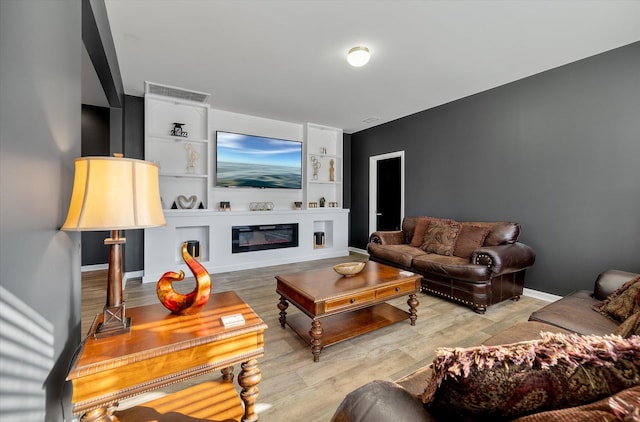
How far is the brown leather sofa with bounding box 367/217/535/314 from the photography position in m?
→ 2.95

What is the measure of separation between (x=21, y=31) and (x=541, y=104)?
453 centimetres

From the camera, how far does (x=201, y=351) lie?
115cm

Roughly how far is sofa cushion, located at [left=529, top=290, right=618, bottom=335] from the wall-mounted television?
431 centimetres

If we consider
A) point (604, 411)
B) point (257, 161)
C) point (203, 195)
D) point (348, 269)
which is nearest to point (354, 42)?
point (348, 269)

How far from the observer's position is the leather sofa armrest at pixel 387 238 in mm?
4305

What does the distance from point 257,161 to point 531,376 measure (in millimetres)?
4899

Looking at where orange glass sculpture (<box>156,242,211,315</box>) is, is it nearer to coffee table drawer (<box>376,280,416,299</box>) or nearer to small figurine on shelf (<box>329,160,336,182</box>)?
coffee table drawer (<box>376,280,416,299</box>)

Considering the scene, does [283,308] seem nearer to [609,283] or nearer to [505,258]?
[505,258]

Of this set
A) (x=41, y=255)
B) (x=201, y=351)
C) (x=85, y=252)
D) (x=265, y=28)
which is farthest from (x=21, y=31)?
(x=85, y=252)

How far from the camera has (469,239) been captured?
3586 mm

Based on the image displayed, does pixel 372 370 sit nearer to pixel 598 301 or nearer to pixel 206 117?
pixel 598 301

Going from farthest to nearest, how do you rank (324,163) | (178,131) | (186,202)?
(324,163) → (186,202) → (178,131)

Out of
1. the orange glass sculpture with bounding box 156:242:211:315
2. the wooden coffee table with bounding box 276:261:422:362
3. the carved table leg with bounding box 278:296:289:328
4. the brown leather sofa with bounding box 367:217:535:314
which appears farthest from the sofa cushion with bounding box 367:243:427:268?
the orange glass sculpture with bounding box 156:242:211:315

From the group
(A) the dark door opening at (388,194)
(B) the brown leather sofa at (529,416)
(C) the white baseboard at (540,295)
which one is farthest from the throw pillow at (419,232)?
(B) the brown leather sofa at (529,416)
